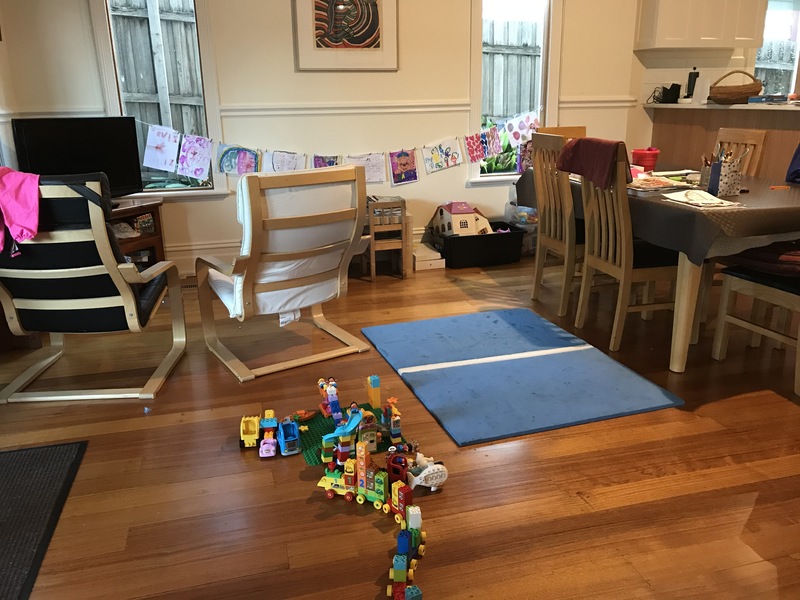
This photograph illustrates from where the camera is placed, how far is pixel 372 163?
14.8ft

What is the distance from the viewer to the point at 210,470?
2.13 m

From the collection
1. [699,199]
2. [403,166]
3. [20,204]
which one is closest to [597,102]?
[403,166]

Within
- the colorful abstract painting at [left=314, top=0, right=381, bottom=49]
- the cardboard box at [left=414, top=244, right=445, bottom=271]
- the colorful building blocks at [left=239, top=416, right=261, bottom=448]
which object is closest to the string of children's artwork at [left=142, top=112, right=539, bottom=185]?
the cardboard box at [left=414, top=244, right=445, bottom=271]

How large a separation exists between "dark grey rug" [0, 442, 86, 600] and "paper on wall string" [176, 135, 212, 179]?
2.38 meters

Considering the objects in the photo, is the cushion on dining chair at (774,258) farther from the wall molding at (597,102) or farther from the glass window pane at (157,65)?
the glass window pane at (157,65)

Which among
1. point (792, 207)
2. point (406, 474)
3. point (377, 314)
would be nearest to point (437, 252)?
point (377, 314)

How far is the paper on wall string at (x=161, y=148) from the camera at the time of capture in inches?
164

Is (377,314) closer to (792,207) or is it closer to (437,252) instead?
(437,252)

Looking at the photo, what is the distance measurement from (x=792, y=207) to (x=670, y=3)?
111 inches

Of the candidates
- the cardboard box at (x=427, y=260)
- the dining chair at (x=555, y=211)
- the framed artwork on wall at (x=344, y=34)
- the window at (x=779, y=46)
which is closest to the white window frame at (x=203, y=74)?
the framed artwork on wall at (x=344, y=34)

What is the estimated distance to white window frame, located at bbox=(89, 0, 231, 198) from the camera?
12.7 feet

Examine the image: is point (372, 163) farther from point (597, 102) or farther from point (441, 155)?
point (597, 102)

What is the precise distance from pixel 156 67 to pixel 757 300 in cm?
373

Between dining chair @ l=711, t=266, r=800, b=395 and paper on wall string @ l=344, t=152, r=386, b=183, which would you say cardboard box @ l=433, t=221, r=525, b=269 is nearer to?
paper on wall string @ l=344, t=152, r=386, b=183
